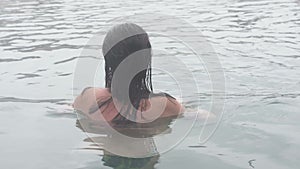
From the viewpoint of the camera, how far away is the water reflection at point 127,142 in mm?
3436

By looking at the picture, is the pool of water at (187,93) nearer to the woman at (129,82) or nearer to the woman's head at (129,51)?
the woman at (129,82)

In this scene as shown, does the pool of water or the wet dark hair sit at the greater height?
the wet dark hair

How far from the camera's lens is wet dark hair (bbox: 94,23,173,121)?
3.49 metres

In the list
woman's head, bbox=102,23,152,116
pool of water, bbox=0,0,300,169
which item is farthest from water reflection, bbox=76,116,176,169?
woman's head, bbox=102,23,152,116

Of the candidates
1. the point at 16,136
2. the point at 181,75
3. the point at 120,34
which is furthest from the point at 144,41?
the point at 181,75

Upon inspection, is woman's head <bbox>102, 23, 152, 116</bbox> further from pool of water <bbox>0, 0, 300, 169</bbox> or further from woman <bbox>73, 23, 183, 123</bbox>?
pool of water <bbox>0, 0, 300, 169</bbox>

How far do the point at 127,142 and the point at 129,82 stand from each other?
0.48m

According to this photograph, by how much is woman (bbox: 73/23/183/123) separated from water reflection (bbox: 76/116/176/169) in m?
0.11

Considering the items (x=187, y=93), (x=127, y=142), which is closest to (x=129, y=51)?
(x=127, y=142)

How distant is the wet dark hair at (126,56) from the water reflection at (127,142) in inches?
8.4

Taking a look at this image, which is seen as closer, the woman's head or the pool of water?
the woman's head

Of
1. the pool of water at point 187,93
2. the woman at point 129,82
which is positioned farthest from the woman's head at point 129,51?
the pool of water at point 187,93

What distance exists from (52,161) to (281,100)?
92.2 inches

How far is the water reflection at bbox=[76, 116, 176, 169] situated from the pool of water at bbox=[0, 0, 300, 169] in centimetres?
2
